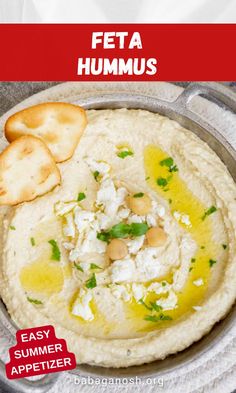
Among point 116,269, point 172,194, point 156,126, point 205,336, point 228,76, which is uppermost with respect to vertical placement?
point 228,76

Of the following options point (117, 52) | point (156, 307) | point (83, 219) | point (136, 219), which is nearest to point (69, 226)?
point (83, 219)

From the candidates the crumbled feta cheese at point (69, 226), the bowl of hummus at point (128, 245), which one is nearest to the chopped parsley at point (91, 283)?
the bowl of hummus at point (128, 245)

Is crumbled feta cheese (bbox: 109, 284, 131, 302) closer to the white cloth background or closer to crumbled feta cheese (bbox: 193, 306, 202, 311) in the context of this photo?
crumbled feta cheese (bbox: 193, 306, 202, 311)

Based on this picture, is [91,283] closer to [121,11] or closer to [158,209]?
[158,209]

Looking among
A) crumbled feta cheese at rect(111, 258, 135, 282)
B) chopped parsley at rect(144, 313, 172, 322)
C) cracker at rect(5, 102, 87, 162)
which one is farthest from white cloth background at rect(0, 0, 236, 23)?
chopped parsley at rect(144, 313, 172, 322)

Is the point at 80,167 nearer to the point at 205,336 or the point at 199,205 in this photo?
the point at 199,205

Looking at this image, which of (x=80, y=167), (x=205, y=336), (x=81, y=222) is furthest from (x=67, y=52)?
(x=205, y=336)
